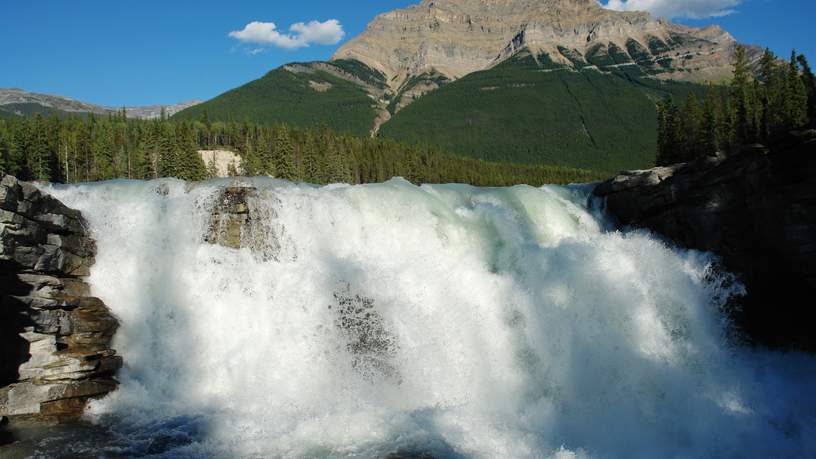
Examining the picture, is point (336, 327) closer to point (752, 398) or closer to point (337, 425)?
point (337, 425)

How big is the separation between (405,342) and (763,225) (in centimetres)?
1322

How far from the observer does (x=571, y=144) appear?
609ft

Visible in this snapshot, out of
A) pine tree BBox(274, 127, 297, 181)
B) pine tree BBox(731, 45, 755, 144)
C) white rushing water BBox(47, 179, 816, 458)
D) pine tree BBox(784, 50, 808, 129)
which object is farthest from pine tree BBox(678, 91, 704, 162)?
pine tree BBox(274, 127, 297, 181)

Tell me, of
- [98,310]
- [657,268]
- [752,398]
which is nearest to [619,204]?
[657,268]

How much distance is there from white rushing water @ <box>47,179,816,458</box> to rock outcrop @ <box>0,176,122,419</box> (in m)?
0.72

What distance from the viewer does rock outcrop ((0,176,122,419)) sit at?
521 inches

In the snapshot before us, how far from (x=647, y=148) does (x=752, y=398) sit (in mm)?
178487

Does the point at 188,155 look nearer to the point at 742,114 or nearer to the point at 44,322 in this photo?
the point at 44,322

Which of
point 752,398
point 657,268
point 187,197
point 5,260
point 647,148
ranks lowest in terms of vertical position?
point 752,398

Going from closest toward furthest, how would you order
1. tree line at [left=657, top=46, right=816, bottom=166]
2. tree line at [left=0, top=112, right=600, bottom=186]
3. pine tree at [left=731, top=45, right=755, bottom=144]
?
tree line at [left=657, top=46, right=816, bottom=166] → pine tree at [left=731, top=45, right=755, bottom=144] → tree line at [left=0, top=112, right=600, bottom=186]

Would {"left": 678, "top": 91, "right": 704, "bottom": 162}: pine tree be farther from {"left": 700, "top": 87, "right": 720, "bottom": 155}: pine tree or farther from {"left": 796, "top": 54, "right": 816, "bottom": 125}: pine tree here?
{"left": 796, "top": 54, "right": 816, "bottom": 125}: pine tree

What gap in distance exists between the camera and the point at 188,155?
220 ft

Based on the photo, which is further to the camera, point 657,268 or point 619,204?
point 619,204

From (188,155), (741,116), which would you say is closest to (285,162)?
(188,155)
